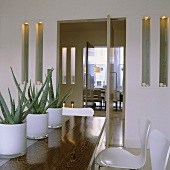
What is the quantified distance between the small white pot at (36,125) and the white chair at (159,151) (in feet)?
2.33

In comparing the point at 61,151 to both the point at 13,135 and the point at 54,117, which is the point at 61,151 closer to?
the point at 13,135

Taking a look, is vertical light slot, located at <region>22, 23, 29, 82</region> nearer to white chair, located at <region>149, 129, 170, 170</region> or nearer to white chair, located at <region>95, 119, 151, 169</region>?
white chair, located at <region>95, 119, 151, 169</region>

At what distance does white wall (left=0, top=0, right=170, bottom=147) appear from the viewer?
3.65 metres

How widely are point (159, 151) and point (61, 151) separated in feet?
1.82

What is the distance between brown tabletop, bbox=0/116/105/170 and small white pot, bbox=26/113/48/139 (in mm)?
54

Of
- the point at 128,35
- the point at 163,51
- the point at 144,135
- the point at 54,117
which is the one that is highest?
the point at 128,35

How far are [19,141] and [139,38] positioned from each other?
3.10 m

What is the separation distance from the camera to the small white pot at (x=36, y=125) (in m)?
1.39

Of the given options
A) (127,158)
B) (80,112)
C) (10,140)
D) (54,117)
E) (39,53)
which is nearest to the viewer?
(10,140)

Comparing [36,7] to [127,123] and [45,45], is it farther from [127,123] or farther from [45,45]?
[127,123]

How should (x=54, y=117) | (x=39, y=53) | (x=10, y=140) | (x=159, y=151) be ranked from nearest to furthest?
(x=10, y=140)
(x=159, y=151)
(x=54, y=117)
(x=39, y=53)

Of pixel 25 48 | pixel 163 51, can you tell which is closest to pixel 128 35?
pixel 163 51

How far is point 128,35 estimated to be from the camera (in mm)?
3730

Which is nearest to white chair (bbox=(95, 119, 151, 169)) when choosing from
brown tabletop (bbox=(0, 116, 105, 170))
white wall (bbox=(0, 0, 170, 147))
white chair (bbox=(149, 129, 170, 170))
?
brown tabletop (bbox=(0, 116, 105, 170))
